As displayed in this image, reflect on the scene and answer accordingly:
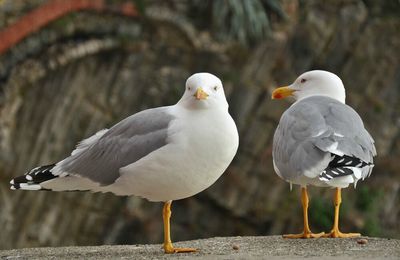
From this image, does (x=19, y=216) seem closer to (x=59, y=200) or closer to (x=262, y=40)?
(x=59, y=200)

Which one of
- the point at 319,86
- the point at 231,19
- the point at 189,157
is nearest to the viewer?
the point at 189,157

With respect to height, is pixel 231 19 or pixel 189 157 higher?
pixel 189 157

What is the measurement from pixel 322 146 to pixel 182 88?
364 inches

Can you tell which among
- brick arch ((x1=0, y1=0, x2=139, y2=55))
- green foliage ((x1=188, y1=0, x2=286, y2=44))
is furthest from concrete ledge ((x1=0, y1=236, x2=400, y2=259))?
green foliage ((x1=188, y1=0, x2=286, y2=44))

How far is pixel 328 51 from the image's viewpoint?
1620 cm

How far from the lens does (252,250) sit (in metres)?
5.46

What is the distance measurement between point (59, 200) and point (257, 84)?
3926 millimetres

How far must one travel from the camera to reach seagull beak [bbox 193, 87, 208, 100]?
522 centimetres

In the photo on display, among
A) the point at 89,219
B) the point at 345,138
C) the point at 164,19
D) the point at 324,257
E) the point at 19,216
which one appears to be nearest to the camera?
the point at 324,257

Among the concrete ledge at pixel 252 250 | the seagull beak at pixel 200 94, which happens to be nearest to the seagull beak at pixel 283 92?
the concrete ledge at pixel 252 250

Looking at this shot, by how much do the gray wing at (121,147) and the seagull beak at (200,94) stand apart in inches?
8.4

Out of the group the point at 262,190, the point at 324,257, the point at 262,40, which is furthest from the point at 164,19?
the point at 324,257

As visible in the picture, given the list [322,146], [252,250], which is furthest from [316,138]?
[252,250]

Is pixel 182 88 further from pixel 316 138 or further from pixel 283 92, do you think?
pixel 316 138
